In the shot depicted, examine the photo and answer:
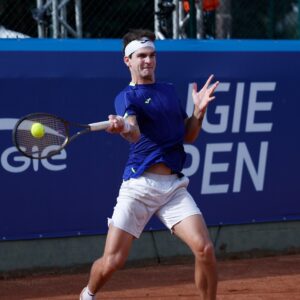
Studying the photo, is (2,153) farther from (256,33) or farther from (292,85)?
(256,33)

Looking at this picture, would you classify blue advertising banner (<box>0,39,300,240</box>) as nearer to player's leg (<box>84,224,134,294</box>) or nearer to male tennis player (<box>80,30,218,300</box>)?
male tennis player (<box>80,30,218,300</box>)

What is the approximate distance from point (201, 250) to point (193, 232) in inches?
5.2

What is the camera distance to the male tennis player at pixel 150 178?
6.09 m

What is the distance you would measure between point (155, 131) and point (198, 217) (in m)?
0.61

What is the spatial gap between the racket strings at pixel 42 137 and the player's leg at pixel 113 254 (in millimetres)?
675

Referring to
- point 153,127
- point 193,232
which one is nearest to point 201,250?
point 193,232

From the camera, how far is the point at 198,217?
20.1 feet

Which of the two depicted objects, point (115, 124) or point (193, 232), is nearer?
point (115, 124)

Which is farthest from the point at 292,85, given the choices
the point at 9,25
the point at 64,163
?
the point at 9,25

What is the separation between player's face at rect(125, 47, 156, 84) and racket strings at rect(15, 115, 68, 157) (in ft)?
2.01

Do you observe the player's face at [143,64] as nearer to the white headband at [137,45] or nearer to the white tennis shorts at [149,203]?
the white headband at [137,45]

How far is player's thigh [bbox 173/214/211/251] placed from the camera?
5.97 metres

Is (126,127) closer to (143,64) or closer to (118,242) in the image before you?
(143,64)

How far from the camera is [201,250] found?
596 cm
